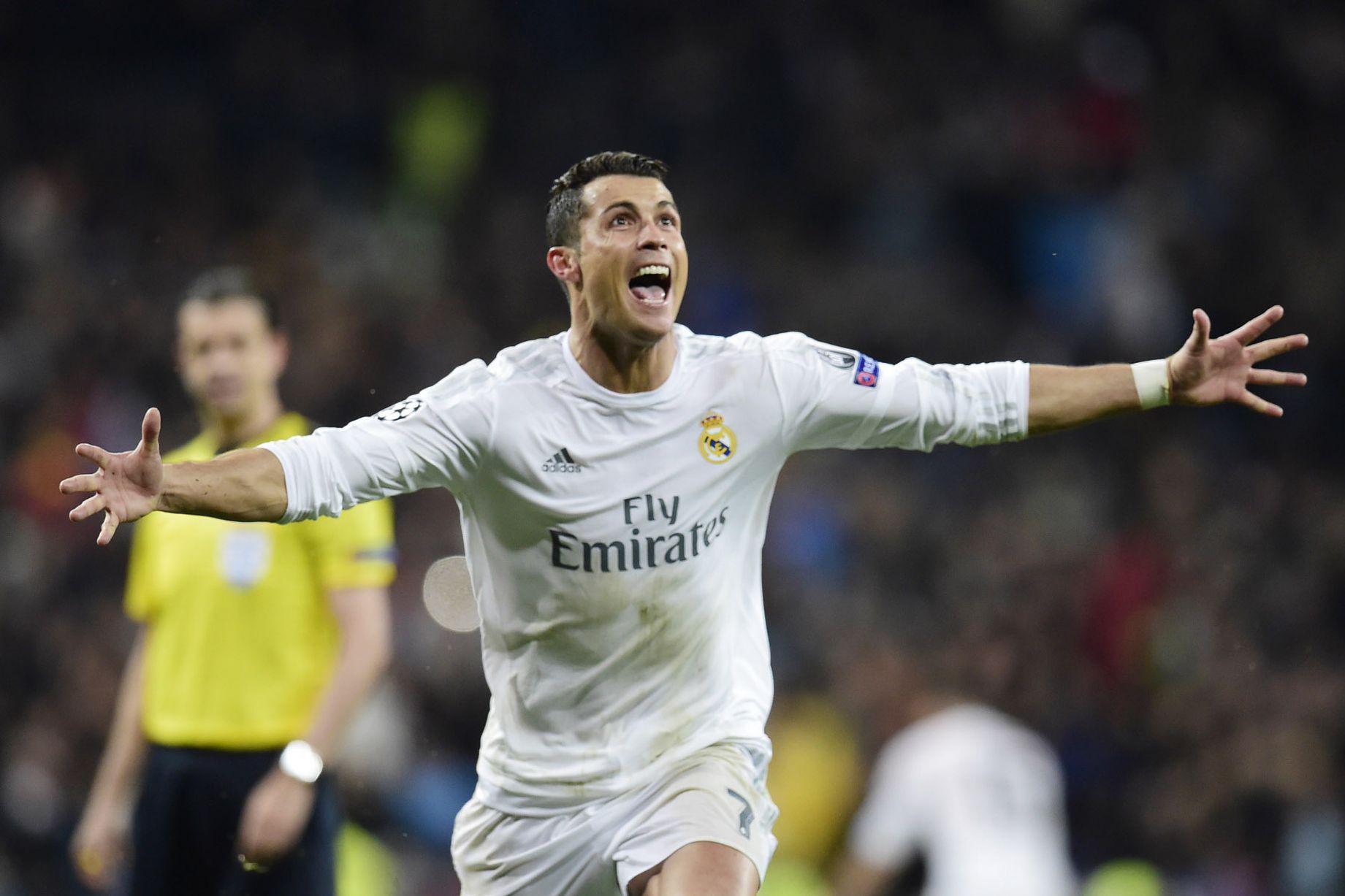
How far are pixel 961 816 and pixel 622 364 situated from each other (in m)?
2.74

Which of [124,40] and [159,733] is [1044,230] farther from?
[159,733]

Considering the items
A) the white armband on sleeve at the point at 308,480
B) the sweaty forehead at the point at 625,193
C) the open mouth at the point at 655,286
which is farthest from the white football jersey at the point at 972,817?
the white armband on sleeve at the point at 308,480

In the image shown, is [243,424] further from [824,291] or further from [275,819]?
[824,291]

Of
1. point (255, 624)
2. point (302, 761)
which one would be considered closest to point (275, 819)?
point (302, 761)

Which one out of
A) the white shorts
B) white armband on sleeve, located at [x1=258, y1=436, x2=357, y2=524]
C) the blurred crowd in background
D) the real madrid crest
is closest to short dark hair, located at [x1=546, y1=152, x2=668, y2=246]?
the real madrid crest

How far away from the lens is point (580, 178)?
4.61m

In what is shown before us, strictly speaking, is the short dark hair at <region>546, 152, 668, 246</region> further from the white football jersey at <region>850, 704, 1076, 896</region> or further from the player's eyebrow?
the white football jersey at <region>850, 704, 1076, 896</region>

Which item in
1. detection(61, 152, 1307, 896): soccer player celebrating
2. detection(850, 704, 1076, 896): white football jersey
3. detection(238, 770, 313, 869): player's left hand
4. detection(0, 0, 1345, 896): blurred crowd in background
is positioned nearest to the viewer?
detection(61, 152, 1307, 896): soccer player celebrating

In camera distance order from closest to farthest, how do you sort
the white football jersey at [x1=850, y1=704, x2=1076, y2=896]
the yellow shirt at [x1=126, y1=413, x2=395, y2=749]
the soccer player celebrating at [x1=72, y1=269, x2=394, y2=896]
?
the soccer player celebrating at [x1=72, y1=269, x2=394, y2=896] < the yellow shirt at [x1=126, y1=413, x2=395, y2=749] < the white football jersey at [x1=850, y1=704, x2=1076, y2=896]

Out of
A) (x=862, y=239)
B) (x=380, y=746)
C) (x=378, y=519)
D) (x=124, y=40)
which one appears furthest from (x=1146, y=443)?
(x=124, y=40)

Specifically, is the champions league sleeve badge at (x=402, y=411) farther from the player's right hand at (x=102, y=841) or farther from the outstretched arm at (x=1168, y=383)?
the player's right hand at (x=102, y=841)

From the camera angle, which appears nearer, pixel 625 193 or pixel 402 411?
pixel 402 411

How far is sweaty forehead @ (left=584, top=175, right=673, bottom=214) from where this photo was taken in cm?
449

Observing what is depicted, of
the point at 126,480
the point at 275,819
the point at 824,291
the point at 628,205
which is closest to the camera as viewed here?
the point at 126,480
